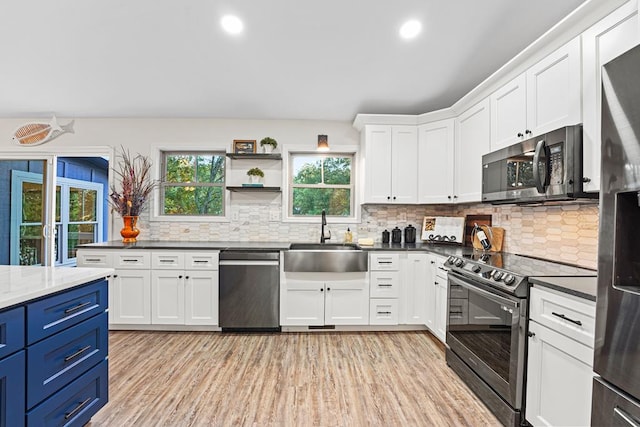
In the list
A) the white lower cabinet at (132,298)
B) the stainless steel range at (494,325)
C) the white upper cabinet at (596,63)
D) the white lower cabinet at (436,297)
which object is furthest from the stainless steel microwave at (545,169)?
the white lower cabinet at (132,298)

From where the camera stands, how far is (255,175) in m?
3.75

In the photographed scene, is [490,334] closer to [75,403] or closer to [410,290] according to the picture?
[410,290]

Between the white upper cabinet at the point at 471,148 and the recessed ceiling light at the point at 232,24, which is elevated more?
the recessed ceiling light at the point at 232,24

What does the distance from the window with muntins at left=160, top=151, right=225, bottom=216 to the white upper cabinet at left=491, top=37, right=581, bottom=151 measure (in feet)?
10.1

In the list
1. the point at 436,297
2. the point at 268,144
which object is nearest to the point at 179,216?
the point at 268,144

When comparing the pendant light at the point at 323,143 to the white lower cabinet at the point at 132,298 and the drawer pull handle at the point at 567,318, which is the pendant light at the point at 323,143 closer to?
the white lower cabinet at the point at 132,298

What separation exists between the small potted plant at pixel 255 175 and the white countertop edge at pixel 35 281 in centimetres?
214

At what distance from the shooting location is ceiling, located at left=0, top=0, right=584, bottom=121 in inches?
96.0

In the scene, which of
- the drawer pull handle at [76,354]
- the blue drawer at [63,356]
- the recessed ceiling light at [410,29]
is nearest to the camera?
the blue drawer at [63,356]

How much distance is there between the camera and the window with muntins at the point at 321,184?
4.02 meters

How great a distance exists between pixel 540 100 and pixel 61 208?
6470mm

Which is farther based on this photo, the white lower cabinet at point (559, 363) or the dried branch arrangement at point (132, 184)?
the dried branch arrangement at point (132, 184)

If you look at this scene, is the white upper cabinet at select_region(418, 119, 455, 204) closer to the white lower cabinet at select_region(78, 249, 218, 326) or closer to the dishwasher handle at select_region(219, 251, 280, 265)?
the dishwasher handle at select_region(219, 251, 280, 265)

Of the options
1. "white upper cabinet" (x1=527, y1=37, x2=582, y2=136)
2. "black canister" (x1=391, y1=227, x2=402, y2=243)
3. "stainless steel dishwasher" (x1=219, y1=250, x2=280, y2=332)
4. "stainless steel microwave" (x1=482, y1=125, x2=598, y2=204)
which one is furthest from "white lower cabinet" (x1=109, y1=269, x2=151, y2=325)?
"white upper cabinet" (x1=527, y1=37, x2=582, y2=136)
